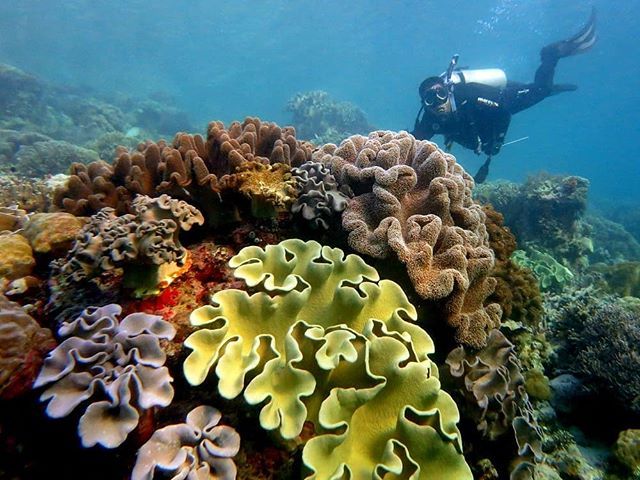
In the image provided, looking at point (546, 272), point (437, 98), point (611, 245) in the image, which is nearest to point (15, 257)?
point (546, 272)

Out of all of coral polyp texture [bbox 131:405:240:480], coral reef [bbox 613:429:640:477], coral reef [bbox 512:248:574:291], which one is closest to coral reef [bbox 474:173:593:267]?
coral reef [bbox 512:248:574:291]

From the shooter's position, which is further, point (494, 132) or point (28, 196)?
point (494, 132)

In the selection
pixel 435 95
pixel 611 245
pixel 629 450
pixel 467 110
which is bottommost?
pixel 629 450

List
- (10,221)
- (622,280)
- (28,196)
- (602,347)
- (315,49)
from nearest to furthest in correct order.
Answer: (10,221) → (602,347) → (28,196) → (622,280) → (315,49)

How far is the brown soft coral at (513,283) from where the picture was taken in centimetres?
→ 383

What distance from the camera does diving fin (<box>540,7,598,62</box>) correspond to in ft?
50.6

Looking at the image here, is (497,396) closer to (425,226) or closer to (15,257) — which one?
(425,226)

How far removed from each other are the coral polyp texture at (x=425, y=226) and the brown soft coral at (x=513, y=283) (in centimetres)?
64

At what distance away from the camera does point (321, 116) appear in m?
25.0

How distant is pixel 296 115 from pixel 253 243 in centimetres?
2431

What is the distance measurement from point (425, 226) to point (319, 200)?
0.96 m

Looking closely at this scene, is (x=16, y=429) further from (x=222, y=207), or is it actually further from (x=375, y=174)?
(x=375, y=174)

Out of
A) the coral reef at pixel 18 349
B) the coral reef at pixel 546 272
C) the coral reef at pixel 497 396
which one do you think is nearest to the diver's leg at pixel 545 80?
the coral reef at pixel 546 272

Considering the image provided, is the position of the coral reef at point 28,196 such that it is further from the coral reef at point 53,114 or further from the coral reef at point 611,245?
the coral reef at point 611,245
